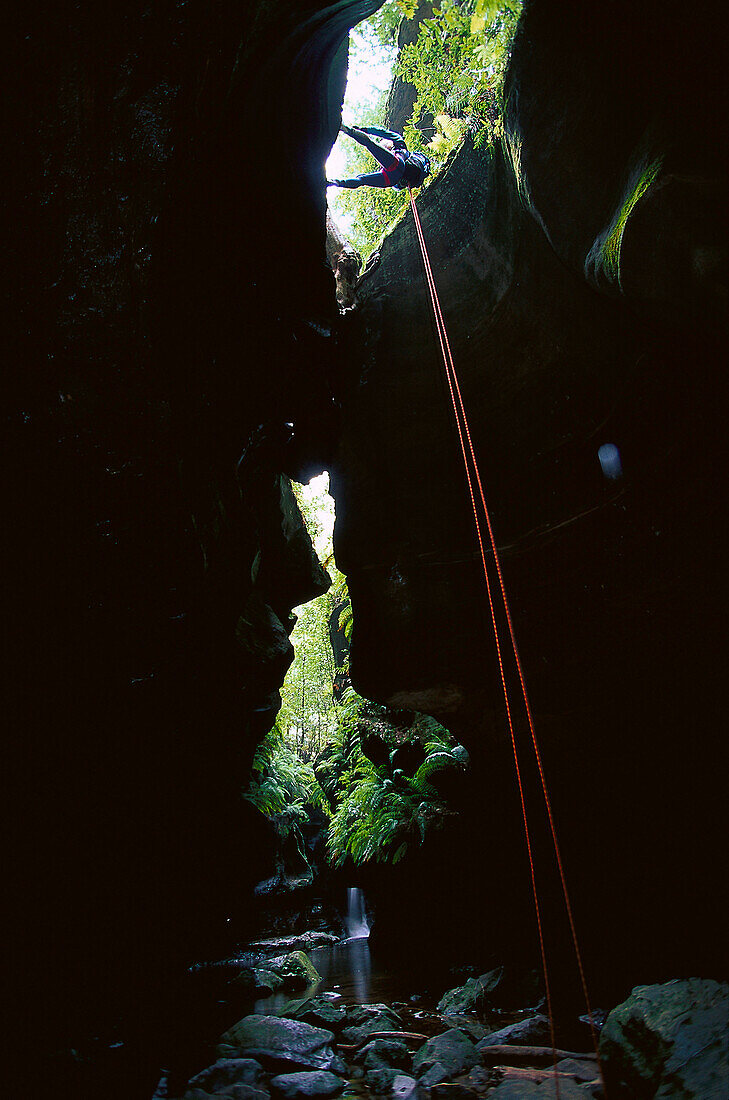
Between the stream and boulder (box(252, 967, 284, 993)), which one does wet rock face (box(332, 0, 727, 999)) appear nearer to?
the stream

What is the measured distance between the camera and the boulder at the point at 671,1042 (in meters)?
2.52

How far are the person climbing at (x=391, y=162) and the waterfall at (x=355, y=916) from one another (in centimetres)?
1444

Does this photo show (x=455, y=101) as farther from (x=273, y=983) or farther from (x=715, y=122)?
(x=273, y=983)

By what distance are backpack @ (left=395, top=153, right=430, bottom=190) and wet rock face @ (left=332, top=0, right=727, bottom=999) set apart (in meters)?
0.38

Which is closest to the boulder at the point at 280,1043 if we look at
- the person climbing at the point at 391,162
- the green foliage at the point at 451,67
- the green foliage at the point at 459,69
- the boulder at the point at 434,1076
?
the boulder at the point at 434,1076

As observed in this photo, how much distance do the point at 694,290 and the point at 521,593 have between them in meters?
3.88

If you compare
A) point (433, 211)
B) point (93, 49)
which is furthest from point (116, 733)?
point (433, 211)

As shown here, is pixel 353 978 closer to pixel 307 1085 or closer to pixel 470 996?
pixel 470 996

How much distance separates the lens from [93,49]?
3600mm

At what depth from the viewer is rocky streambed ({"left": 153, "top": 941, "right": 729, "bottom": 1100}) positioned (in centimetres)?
280

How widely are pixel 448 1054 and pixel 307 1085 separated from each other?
1.17m

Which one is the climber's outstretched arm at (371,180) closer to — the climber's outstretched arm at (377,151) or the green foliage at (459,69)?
the climber's outstretched arm at (377,151)

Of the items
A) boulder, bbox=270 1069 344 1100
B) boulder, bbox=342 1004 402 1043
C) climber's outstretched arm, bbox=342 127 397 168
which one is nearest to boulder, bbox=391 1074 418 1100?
boulder, bbox=270 1069 344 1100

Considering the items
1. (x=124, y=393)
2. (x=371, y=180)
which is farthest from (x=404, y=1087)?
(x=371, y=180)
